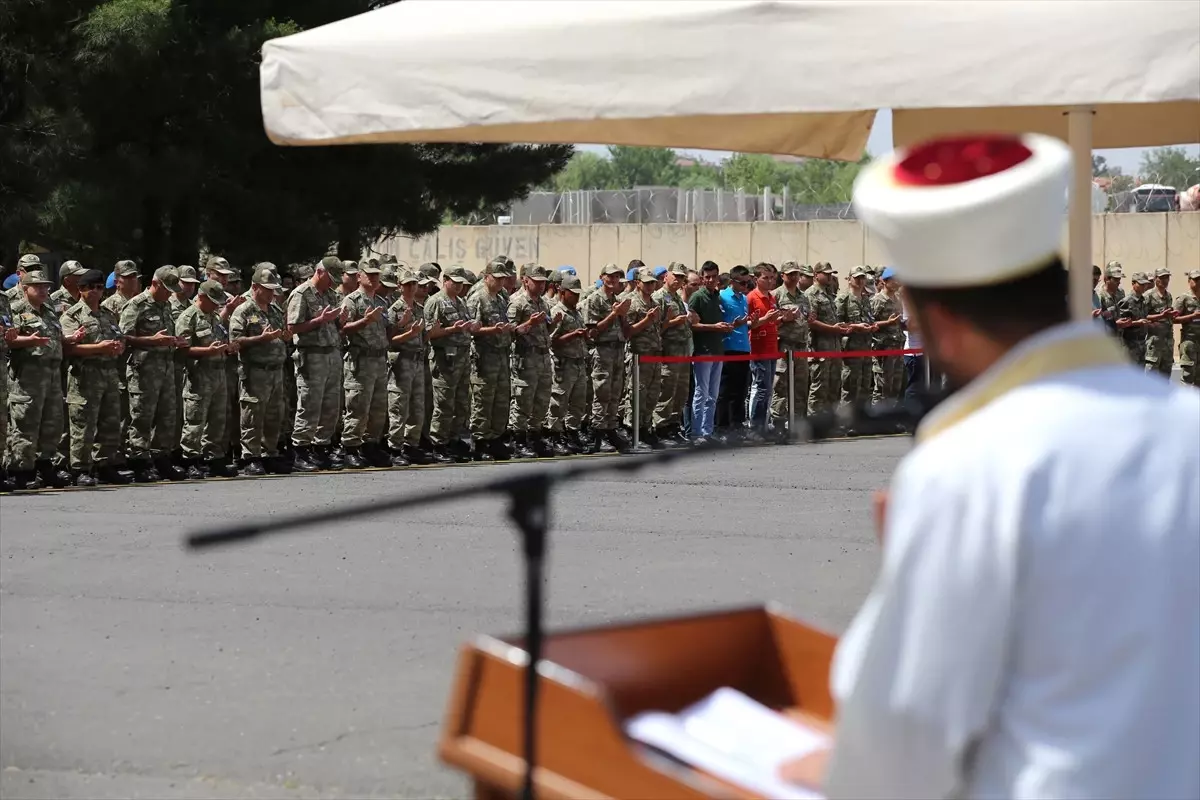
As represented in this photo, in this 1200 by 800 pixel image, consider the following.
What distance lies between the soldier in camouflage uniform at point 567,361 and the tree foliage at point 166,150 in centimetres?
971

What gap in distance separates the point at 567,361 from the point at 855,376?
226 inches

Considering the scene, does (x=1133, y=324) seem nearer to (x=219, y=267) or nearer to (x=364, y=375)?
(x=364, y=375)

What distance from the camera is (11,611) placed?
909 centimetres

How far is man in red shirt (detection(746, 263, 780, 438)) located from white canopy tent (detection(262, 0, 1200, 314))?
16508mm

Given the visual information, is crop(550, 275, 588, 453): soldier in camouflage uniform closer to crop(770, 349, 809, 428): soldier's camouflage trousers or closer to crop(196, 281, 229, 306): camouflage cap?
crop(770, 349, 809, 428): soldier's camouflage trousers

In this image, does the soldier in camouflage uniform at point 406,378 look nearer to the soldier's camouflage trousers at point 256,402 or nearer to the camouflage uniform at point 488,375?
the camouflage uniform at point 488,375

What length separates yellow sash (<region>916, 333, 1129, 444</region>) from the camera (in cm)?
238

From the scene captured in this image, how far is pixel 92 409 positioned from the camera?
15.2 m

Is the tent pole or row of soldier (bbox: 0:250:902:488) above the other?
the tent pole

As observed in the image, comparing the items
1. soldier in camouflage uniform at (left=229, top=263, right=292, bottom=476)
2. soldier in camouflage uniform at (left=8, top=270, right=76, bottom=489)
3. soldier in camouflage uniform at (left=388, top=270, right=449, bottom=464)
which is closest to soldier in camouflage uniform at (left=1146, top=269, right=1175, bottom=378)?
soldier in camouflage uniform at (left=388, top=270, right=449, bottom=464)

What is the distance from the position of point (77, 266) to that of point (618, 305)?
619cm

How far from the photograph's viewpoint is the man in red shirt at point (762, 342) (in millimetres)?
21203

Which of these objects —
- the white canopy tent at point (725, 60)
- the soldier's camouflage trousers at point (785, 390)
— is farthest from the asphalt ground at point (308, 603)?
the soldier's camouflage trousers at point (785, 390)

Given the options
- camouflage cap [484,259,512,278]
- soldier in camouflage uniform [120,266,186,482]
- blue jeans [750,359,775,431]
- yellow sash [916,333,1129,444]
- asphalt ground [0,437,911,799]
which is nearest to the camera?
yellow sash [916,333,1129,444]
